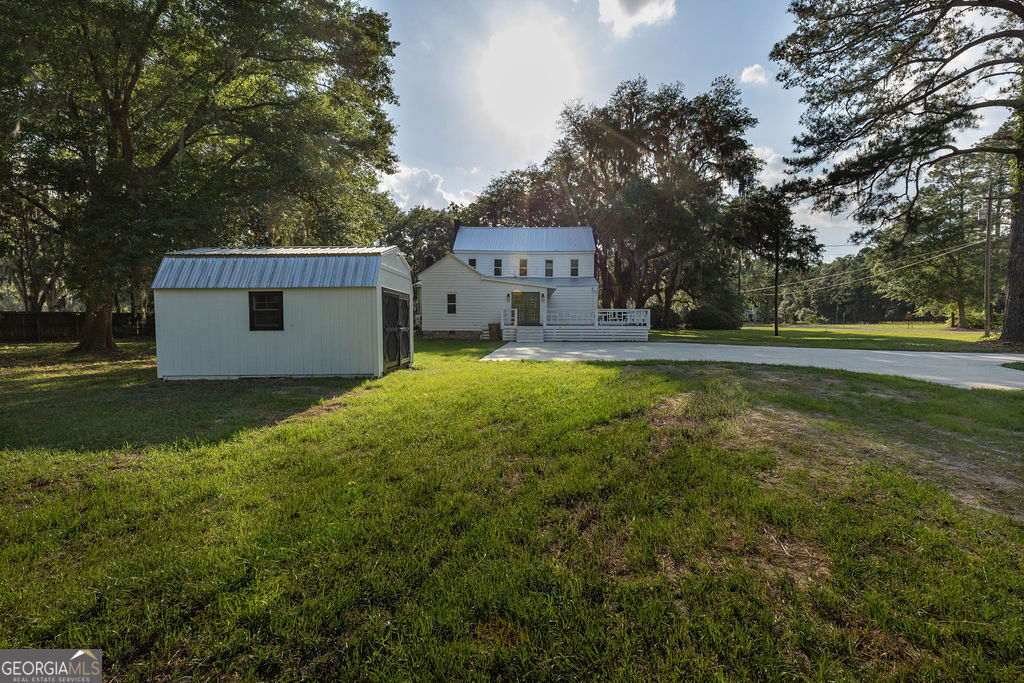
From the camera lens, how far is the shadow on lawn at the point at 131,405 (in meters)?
4.99

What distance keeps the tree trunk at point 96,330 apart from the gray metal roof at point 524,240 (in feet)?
56.9

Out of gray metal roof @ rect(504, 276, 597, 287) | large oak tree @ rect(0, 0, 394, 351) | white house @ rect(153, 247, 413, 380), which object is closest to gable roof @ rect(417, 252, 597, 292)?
gray metal roof @ rect(504, 276, 597, 287)

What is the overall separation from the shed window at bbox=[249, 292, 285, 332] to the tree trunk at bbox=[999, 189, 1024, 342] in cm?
2625

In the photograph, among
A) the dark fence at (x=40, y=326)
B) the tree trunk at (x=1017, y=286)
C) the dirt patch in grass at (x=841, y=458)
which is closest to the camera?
the dirt patch in grass at (x=841, y=458)

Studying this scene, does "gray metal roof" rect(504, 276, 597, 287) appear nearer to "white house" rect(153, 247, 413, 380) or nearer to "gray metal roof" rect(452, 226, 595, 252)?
"gray metal roof" rect(452, 226, 595, 252)

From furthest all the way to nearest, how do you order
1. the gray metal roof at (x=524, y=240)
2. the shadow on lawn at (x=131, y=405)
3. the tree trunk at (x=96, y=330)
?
the gray metal roof at (x=524, y=240), the tree trunk at (x=96, y=330), the shadow on lawn at (x=131, y=405)

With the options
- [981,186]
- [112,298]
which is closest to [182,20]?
[112,298]

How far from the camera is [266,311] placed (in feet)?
30.2

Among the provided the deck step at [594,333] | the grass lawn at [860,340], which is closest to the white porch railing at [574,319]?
the deck step at [594,333]

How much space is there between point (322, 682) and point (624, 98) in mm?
36550

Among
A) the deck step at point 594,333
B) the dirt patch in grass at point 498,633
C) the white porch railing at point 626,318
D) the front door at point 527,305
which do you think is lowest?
the dirt patch in grass at point 498,633

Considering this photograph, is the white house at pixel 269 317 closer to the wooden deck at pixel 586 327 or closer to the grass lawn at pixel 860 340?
the wooden deck at pixel 586 327

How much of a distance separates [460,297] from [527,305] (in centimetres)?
405

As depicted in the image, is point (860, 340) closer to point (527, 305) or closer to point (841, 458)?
point (527, 305)
